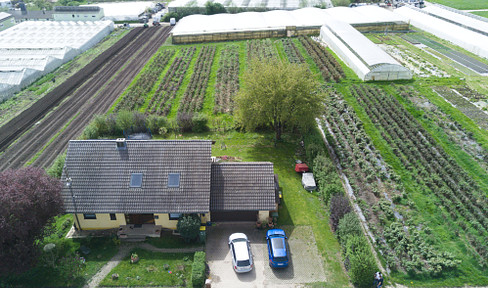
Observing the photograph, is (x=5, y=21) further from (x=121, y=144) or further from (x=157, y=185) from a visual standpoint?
(x=157, y=185)

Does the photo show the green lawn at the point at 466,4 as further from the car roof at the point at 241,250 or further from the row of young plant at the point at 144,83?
the car roof at the point at 241,250

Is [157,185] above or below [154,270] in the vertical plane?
above

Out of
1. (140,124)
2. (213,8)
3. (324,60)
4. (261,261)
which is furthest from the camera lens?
(213,8)

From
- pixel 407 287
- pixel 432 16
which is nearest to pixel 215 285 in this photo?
pixel 407 287

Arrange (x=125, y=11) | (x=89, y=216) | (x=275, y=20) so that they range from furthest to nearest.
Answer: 1. (x=125, y=11)
2. (x=275, y=20)
3. (x=89, y=216)

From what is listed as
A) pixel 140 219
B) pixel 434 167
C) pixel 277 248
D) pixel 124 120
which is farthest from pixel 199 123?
pixel 434 167

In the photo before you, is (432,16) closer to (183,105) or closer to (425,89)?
(425,89)
